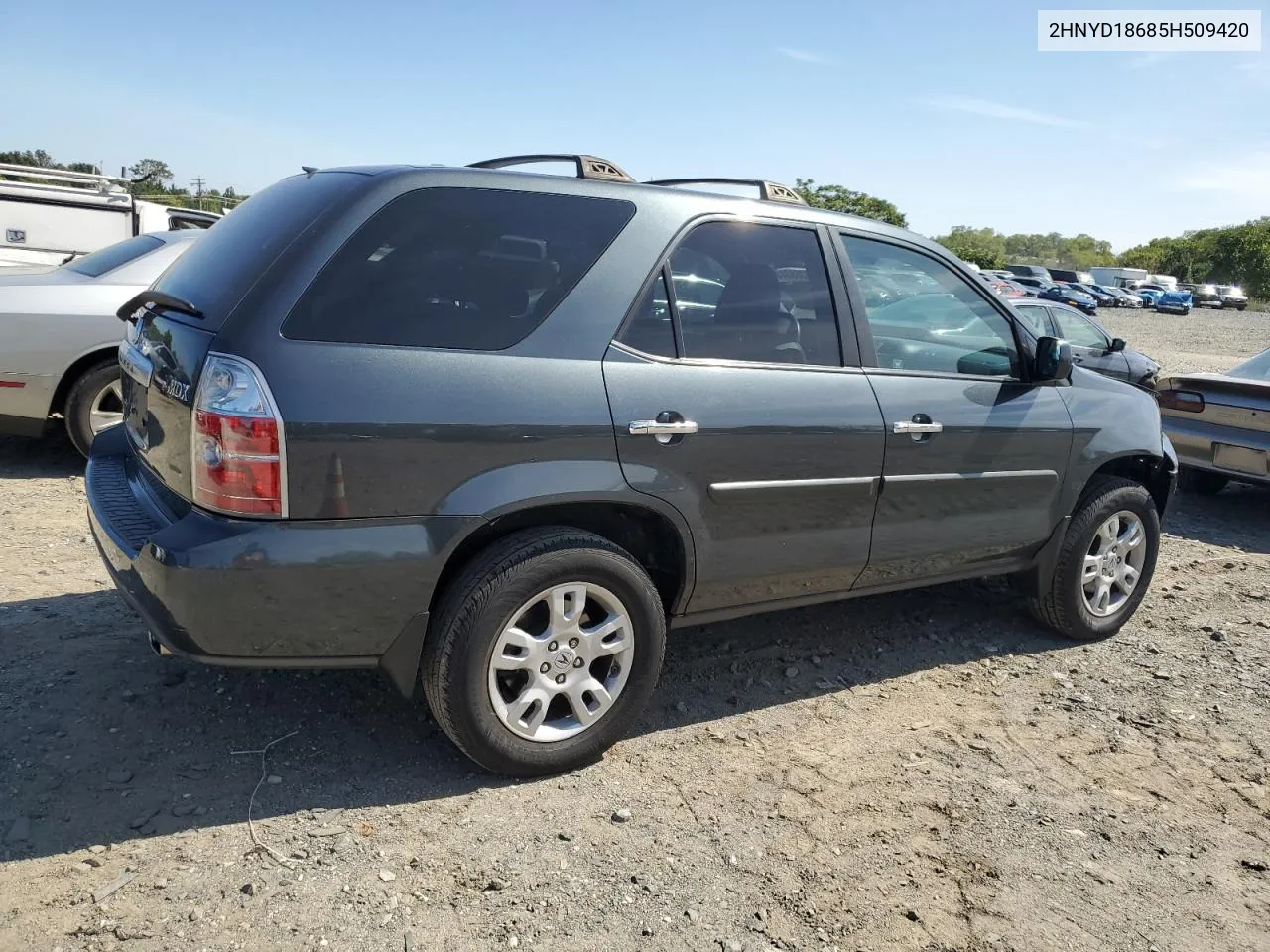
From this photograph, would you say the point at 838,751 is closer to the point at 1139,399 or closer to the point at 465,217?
the point at 465,217

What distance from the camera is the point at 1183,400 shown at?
7918 millimetres

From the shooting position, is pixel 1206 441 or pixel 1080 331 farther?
pixel 1080 331

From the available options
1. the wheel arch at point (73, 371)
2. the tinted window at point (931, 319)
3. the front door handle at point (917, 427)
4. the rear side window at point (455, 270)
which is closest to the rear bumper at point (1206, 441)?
the tinted window at point (931, 319)

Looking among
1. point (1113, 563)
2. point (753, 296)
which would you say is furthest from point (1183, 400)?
point (753, 296)

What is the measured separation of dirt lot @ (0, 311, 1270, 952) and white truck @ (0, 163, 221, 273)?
6.58 metres

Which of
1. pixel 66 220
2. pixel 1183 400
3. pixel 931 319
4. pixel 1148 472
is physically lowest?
pixel 1148 472

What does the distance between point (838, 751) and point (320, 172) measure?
264 cm

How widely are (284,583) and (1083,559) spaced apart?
3.56m

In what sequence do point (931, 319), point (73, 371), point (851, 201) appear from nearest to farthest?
1. point (931, 319)
2. point (73, 371)
3. point (851, 201)

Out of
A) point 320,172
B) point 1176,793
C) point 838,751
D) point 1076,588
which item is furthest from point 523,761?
point 1076,588

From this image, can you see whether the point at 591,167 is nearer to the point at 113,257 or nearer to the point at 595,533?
the point at 595,533

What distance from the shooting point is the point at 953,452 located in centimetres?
404

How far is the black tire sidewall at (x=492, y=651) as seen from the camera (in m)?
3.01

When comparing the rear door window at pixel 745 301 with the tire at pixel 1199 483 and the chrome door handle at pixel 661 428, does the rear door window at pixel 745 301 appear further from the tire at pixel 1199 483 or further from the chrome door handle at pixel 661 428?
the tire at pixel 1199 483
